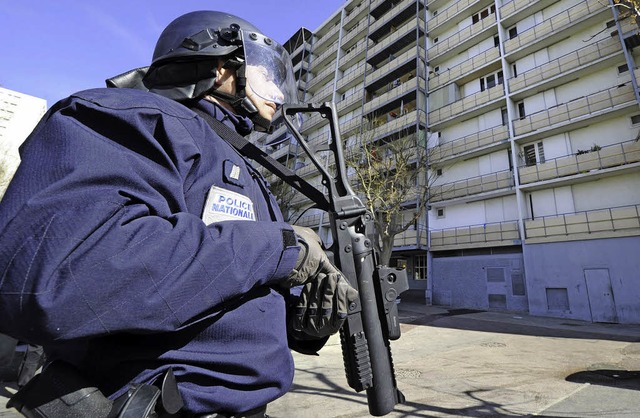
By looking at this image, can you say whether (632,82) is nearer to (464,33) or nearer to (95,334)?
(464,33)

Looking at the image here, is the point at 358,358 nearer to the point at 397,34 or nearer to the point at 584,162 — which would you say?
the point at 584,162

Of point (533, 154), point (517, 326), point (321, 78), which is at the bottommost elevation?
point (517, 326)

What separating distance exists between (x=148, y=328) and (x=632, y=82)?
772 inches

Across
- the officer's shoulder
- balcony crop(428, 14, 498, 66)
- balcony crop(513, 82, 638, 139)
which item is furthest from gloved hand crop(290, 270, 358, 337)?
balcony crop(428, 14, 498, 66)

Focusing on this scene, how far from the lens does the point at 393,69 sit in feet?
77.5

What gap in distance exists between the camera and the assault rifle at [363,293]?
1.55 metres

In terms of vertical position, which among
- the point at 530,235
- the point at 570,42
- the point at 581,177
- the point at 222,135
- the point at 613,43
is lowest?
the point at 222,135

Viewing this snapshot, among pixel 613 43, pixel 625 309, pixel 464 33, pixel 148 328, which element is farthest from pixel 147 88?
pixel 464 33

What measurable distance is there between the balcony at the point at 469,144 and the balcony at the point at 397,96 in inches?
168

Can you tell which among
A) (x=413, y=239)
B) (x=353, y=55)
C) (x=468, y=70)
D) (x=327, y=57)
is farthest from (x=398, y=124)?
(x=327, y=57)

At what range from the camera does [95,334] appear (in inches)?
27.5

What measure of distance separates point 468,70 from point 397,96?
181 inches

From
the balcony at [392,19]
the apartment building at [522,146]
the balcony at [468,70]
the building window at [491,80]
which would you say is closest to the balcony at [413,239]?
the apartment building at [522,146]

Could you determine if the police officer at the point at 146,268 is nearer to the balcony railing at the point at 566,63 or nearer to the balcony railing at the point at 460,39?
the balcony railing at the point at 566,63
